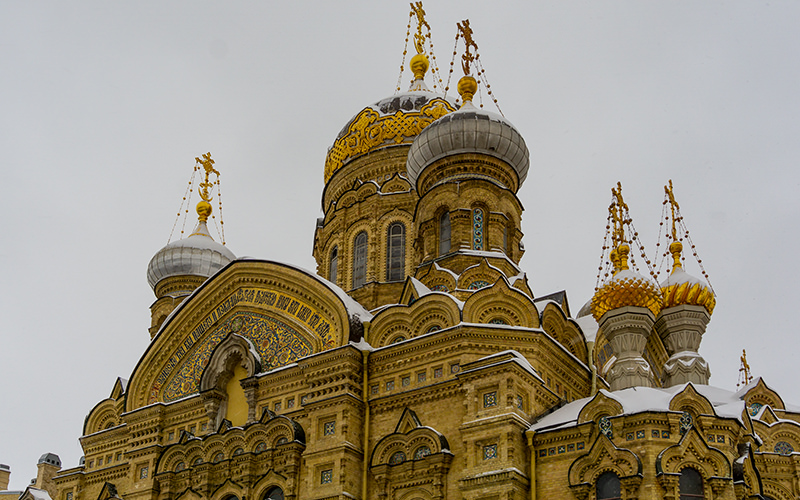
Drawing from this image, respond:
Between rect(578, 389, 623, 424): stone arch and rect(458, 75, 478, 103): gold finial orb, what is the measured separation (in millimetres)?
5790

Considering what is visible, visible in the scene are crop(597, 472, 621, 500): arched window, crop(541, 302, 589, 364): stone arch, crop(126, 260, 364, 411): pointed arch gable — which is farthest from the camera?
crop(126, 260, 364, 411): pointed arch gable

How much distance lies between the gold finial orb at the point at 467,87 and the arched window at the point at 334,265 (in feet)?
12.6

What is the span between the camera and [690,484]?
941 cm

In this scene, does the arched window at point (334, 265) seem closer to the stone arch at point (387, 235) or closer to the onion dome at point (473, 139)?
the stone arch at point (387, 235)

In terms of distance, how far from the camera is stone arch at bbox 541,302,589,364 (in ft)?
39.3

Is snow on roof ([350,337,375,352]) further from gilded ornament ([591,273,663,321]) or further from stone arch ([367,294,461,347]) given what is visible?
gilded ornament ([591,273,663,321])

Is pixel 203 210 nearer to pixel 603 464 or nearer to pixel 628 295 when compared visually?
pixel 628 295

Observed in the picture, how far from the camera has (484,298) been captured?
11211 mm

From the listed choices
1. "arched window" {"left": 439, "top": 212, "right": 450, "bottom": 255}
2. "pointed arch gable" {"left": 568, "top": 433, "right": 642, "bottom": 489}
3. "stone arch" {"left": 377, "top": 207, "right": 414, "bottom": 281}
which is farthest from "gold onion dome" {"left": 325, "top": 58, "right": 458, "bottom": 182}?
"pointed arch gable" {"left": 568, "top": 433, "right": 642, "bottom": 489}

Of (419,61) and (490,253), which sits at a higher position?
(419,61)

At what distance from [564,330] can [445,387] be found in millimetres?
2283

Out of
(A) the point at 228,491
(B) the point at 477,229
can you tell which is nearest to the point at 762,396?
(B) the point at 477,229

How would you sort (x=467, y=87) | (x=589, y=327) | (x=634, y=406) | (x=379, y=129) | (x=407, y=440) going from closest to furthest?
1. (x=634, y=406)
2. (x=407, y=440)
3. (x=467, y=87)
4. (x=589, y=327)
5. (x=379, y=129)

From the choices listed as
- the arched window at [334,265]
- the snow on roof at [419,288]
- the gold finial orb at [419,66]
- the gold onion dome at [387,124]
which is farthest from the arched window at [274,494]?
the gold finial orb at [419,66]
